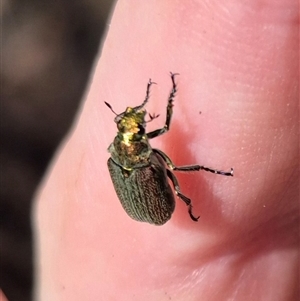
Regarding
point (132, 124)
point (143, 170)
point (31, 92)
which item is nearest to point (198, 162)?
point (143, 170)

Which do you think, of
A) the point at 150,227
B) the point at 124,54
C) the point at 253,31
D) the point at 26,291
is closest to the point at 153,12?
the point at 124,54

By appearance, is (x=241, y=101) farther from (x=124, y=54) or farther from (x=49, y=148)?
(x=49, y=148)

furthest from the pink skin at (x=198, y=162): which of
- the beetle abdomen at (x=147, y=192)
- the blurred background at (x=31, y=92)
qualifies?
the blurred background at (x=31, y=92)

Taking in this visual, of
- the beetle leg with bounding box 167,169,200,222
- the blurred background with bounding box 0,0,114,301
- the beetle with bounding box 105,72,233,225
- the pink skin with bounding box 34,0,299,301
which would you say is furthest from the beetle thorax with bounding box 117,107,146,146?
the blurred background with bounding box 0,0,114,301

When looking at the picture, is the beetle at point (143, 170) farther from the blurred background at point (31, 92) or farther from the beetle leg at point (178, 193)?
the blurred background at point (31, 92)

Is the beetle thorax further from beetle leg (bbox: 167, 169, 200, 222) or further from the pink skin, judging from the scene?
beetle leg (bbox: 167, 169, 200, 222)
